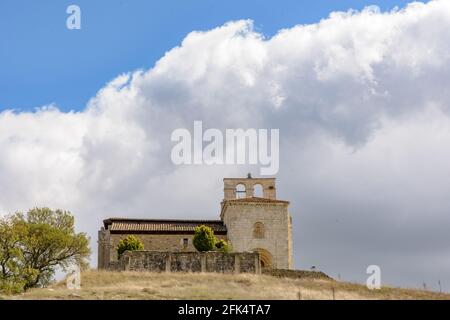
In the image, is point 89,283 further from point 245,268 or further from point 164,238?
point 164,238

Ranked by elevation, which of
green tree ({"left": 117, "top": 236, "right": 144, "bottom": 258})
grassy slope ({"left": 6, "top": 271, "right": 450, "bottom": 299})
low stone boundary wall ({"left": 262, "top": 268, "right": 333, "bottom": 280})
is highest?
green tree ({"left": 117, "top": 236, "right": 144, "bottom": 258})

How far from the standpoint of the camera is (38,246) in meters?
56.8

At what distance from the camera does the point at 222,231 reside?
5812cm

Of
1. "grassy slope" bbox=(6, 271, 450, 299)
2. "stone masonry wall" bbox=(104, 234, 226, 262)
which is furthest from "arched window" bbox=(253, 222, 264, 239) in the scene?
"grassy slope" bbox=(6, 271, 450, 299)

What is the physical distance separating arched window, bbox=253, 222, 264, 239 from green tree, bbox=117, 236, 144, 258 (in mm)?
9749

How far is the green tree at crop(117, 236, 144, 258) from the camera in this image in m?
52.5

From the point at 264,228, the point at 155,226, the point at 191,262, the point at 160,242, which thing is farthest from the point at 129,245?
the point at 264,228

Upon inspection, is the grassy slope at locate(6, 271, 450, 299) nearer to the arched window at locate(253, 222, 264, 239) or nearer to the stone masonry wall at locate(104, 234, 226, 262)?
A: the stone masonry wall at locate(104, 234, 226, 262)

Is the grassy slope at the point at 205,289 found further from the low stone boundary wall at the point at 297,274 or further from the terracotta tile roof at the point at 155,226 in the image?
the terracotta tile roof at the point at 155,226

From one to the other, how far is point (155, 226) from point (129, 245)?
6.02m

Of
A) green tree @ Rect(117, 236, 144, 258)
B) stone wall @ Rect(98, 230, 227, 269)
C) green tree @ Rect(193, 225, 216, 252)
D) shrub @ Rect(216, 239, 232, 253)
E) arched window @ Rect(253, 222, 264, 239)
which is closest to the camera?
green tree @ Rect(117, 236, 144, 258)

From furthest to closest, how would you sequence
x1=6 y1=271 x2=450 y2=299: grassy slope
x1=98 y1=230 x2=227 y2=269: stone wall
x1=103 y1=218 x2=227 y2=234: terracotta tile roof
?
x1=103 y1=218 x2=227 y2=234: terracotta tile roof → x1=98 y1=230 x2=227 y2=269: stone wall → x1=6 y1=271 x2=450 y2=299: grassy slope
